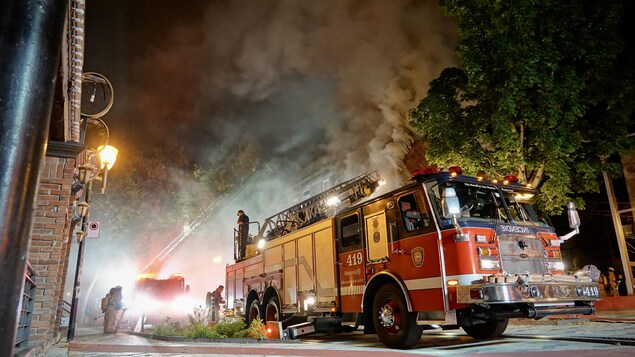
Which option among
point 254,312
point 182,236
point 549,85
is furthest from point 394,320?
point 182,236

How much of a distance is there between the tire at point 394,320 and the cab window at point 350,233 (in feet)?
3.64

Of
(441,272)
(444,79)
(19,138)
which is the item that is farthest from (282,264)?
(19,138)

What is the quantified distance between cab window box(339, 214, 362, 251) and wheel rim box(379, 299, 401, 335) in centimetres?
127

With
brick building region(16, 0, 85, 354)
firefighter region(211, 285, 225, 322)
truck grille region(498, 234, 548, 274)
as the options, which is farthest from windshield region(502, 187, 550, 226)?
firefighter region(211, 285, 225, 322)

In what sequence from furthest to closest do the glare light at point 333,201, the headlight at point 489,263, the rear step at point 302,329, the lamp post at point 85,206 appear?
the glare light at point 333,201
the lamp post at point 85,206
the rear step at point 302,329
the headlight at point 489,263

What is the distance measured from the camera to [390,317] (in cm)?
654

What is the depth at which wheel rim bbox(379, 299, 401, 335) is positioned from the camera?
6457mm

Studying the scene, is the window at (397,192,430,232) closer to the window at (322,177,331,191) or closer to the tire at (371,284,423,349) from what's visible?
the tire at (371,284,423,349)

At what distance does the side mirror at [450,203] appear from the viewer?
225 inches

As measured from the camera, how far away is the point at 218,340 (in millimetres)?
7680

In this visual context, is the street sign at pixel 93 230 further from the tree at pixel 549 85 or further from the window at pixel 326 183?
the window at pixel 326 183

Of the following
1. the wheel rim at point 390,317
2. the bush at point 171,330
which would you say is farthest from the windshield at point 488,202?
the bush at point 171,330

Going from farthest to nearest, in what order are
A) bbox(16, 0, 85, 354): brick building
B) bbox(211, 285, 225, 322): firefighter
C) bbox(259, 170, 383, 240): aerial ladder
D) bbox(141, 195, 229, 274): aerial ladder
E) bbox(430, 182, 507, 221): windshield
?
bbox(141, 195, 229, 274): aerial ladder < bbox(211, 285, 225, 322): firefighter < bbox(259, 170, 383, 240): aerial ladder < bbox(430, 182, 507, 221): windshield < bbox(16, 0, 85, 354): brick building

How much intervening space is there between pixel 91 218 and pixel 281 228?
48.0 feet
